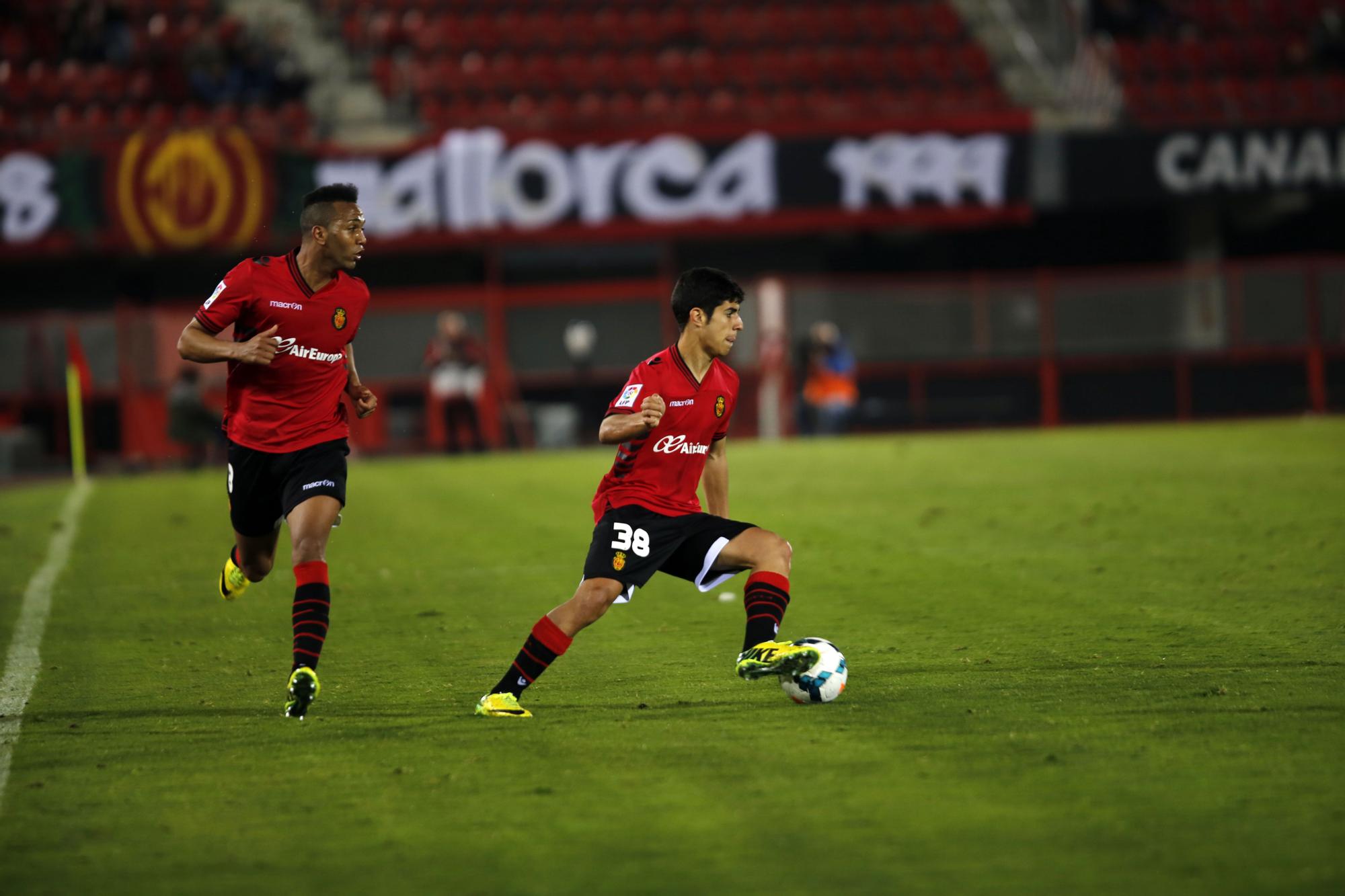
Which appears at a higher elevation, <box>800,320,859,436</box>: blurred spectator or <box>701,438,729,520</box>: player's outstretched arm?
<box>800,320,859,436</box>: blurred spectator

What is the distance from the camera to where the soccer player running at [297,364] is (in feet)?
23.2

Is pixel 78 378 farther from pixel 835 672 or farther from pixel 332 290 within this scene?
pixel 835 672

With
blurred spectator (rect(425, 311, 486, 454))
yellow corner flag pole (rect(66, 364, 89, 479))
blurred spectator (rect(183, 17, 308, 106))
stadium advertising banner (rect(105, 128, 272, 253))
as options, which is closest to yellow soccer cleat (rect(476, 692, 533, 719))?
yellow corner flag pole (rect(66, 364, 89, 479))

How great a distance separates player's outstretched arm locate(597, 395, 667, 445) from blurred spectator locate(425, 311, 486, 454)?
18380 millimetres

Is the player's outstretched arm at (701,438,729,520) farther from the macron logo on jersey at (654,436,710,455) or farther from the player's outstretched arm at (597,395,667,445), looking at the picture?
the player's outstretched arm at (597,395,667,445)

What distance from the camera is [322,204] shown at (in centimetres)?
718

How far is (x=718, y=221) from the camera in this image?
2661cm

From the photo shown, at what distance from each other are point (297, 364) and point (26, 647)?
287cm

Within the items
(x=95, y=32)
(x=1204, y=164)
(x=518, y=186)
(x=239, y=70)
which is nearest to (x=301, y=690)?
(x=518, y=186)

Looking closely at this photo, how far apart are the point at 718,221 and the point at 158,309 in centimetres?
859

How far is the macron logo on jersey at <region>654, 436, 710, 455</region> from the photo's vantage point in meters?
6.88

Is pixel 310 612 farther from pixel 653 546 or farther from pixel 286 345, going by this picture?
pixel 653 546

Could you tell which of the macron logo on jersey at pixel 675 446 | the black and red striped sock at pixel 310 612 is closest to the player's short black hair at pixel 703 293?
the macron logo on jersey at pixel 675 446

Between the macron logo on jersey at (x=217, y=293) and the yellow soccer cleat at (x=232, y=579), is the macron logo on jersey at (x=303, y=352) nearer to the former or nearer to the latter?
the macron logo on jersey at (x=217, y=293)
